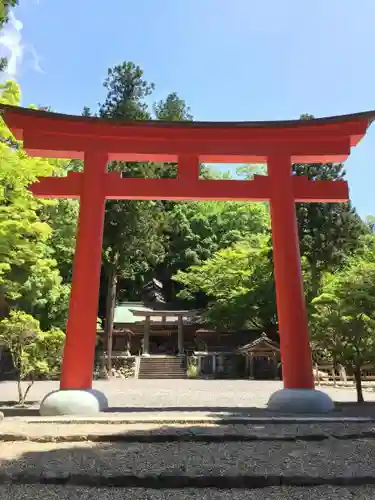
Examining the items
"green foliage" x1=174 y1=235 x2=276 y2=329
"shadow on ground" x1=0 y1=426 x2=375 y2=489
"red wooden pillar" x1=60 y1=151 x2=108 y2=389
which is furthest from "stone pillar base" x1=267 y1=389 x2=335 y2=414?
"green foliage" x1=174 y1=235 x2=276 y2=329

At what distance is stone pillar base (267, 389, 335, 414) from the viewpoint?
7.34 m

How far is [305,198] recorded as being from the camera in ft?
28.5

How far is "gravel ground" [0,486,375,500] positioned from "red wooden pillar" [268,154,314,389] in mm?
4306

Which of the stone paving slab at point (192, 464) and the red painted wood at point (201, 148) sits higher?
the red painted wood at point (201, 148)

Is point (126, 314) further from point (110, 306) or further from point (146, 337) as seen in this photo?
point (110, 306)

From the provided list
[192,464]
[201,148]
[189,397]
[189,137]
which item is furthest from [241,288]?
[192,464]

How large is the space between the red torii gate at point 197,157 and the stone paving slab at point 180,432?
2278mm

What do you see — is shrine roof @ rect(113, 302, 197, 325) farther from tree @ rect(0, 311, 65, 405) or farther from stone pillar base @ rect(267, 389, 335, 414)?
stone pillar base @ rect(267, 389, 335, 414)

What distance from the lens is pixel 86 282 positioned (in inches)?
309

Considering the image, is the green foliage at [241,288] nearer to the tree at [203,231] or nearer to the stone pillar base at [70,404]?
the tree at [203,231]

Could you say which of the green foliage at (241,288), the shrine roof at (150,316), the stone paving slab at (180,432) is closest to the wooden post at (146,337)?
the shrine roof at (150,316)

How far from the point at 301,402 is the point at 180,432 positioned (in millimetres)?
2911

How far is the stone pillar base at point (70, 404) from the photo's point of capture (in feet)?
23.1

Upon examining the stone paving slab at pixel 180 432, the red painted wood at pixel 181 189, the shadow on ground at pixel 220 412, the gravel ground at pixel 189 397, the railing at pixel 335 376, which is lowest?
the stone paving slab at pixel 180 432
